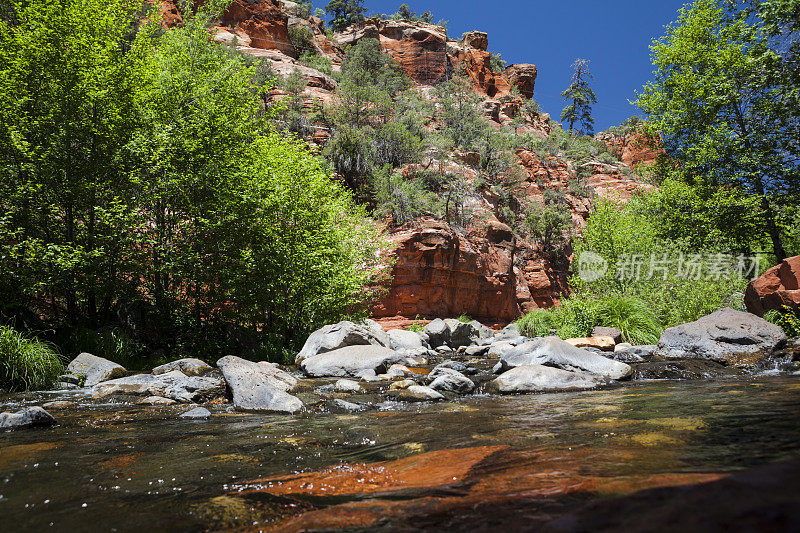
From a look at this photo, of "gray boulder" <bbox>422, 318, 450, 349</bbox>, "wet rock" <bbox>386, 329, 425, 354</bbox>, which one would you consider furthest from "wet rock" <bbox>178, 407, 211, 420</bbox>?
"gray boulder" <bbox>422, 318, 450, 349</bbox>

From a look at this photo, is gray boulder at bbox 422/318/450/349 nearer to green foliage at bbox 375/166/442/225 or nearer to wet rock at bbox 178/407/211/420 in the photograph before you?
green foliage at bbox 375/166/442/225

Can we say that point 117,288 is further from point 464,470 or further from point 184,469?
point 464,470

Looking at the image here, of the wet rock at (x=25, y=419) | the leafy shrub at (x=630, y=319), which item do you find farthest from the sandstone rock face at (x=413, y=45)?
the wet rock at (x=25, y=419)

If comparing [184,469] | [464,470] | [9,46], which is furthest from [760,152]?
[9,46]

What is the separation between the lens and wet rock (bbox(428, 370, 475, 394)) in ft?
22.6

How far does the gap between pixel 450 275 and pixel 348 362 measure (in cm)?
1432

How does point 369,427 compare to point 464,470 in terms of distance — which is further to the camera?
point 369,427

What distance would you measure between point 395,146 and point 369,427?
25437mm

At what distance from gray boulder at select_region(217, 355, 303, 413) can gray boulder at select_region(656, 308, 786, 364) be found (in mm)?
8552

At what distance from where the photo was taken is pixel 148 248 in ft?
36.0

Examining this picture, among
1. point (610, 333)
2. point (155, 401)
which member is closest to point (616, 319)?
point (610, 333)

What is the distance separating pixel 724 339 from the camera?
31.2 ft

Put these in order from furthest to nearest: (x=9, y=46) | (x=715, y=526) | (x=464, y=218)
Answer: (x=464, y=218) < (x=9, y=46) < (x=715, y=526)

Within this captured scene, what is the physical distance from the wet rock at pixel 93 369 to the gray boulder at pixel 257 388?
10.1 feet
